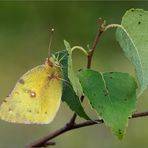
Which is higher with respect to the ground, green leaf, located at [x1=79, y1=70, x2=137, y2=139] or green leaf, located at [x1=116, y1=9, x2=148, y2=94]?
green leaf, located at [x1=116, y1=9, x2=148, y2=94]

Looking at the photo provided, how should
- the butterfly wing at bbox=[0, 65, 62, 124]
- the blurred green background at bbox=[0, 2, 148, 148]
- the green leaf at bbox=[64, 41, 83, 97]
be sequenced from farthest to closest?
the blurred green background at bbox=[0, 2, 148, 148] → the butterfly wing at bbox=[0, 65, 62, 124] → the green leaf at bbox=[64, 41, 83, 97]

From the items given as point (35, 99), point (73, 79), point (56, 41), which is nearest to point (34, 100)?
point (35, 99)

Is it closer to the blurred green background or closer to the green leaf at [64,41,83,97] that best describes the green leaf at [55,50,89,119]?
the green leaf at [64,41,83,97]

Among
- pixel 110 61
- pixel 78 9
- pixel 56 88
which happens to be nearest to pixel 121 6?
pixel 78 9

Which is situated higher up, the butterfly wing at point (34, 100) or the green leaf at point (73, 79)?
the green leaf at point (73, 79)

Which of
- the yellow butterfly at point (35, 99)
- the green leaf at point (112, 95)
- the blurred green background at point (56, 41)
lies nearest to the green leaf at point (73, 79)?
the green leaf at point (112, 95)

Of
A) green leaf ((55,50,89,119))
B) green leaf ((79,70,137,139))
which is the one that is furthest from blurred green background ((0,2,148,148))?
green leaf ((79,70,137,139))

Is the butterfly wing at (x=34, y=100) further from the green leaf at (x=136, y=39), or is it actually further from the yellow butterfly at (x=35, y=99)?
the green leaf at (x=136, y=39)
